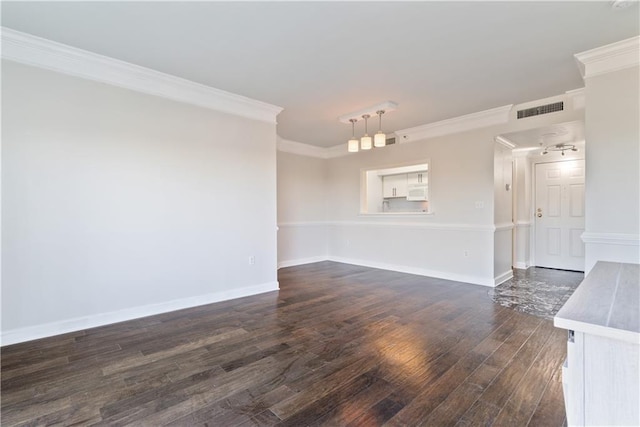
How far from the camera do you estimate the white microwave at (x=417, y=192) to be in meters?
7.38

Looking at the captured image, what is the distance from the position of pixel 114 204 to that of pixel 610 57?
5271mm

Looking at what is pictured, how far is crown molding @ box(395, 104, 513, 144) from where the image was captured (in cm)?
442

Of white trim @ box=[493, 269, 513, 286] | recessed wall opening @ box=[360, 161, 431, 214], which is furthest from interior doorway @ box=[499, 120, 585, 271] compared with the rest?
recessed wall opening @ box=[360, 161, 431, 214]

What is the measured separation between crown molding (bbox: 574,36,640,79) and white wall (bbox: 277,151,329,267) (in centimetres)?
489

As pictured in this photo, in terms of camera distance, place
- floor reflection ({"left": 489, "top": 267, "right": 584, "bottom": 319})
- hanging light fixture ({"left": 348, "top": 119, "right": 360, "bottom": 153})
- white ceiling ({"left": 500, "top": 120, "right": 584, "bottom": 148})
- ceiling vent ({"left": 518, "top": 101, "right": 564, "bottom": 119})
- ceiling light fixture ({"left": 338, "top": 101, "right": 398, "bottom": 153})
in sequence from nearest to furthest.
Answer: floor reflection ({"left": 489, "top": 267, "right": 584, "bottom": 319}) → ceiling vent ({"left": 518, "top": 101, "right": 564, "bottom": 119}) → white ceiling ({"left": 500, "top": 120, "right": 584, "bottom": 148}) → ceiling light fixture ({"left": 338, "top": 101, "right": 398, "bottom": 153}) → hanging light fixture ({"left": 348, "top": 119, "right": 360, "bottom": 153})

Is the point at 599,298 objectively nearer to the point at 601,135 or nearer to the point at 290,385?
the point at 290,385

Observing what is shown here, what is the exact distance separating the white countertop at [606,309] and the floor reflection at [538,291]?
216 centimetres

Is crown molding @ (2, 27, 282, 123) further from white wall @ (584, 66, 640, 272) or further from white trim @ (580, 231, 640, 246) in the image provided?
white trim @ (580, 231, 640, 246)

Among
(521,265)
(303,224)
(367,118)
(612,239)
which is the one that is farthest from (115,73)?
(521,265)

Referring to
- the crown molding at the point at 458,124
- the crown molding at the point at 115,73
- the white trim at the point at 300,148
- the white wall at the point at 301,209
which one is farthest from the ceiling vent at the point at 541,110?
the white wall at the point at 301,209

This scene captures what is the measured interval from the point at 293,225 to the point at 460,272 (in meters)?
3.48

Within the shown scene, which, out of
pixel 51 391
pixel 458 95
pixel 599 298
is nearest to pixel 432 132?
pixel 458 95

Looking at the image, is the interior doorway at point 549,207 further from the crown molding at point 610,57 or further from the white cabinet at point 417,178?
the crown molding at point 610,57

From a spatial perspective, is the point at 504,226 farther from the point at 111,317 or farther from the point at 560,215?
the point at 111,317
